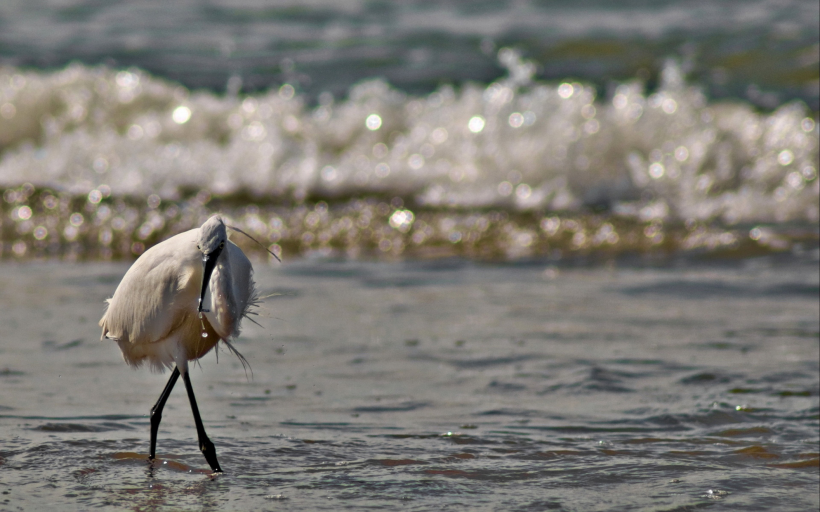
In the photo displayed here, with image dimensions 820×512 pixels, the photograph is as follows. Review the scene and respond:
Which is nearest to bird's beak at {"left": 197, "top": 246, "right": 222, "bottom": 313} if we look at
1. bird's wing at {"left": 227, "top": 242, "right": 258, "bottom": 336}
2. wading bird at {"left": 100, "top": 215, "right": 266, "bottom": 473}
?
wading bird at {"left": 100, "top": 215, "right": 266, "bottom": 473}

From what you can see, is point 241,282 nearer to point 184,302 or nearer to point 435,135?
point 184,302

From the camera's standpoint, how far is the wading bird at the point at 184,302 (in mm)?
2498

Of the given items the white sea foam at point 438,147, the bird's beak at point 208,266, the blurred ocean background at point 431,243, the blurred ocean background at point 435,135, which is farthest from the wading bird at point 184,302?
the white sea foam at point 438,147

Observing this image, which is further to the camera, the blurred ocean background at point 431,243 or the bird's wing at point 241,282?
the blurred ocean background at point 431,243

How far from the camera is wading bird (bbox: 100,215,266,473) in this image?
250 centimetres

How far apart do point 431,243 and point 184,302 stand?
153 inches

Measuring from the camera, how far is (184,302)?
8.59ft

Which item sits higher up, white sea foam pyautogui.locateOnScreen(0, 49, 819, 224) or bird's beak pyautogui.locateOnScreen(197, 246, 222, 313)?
white sea foam pyautogui.locateOnScreen(0, 49, 819, 224)

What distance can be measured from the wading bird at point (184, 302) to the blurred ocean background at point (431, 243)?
221mm

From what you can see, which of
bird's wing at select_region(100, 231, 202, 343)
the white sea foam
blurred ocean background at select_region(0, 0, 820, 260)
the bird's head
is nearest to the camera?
the bird's head

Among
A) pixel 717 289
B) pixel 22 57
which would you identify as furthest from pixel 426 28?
pixel 717 289

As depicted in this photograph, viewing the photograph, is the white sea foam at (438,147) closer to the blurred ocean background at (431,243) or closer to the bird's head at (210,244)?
the blurred ocean background at (431,243)

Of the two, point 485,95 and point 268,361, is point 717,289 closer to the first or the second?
point 268,361

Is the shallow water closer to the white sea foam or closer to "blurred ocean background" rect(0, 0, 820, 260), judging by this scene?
"blurred ocean background" rect(0, 0, 820, 260)
